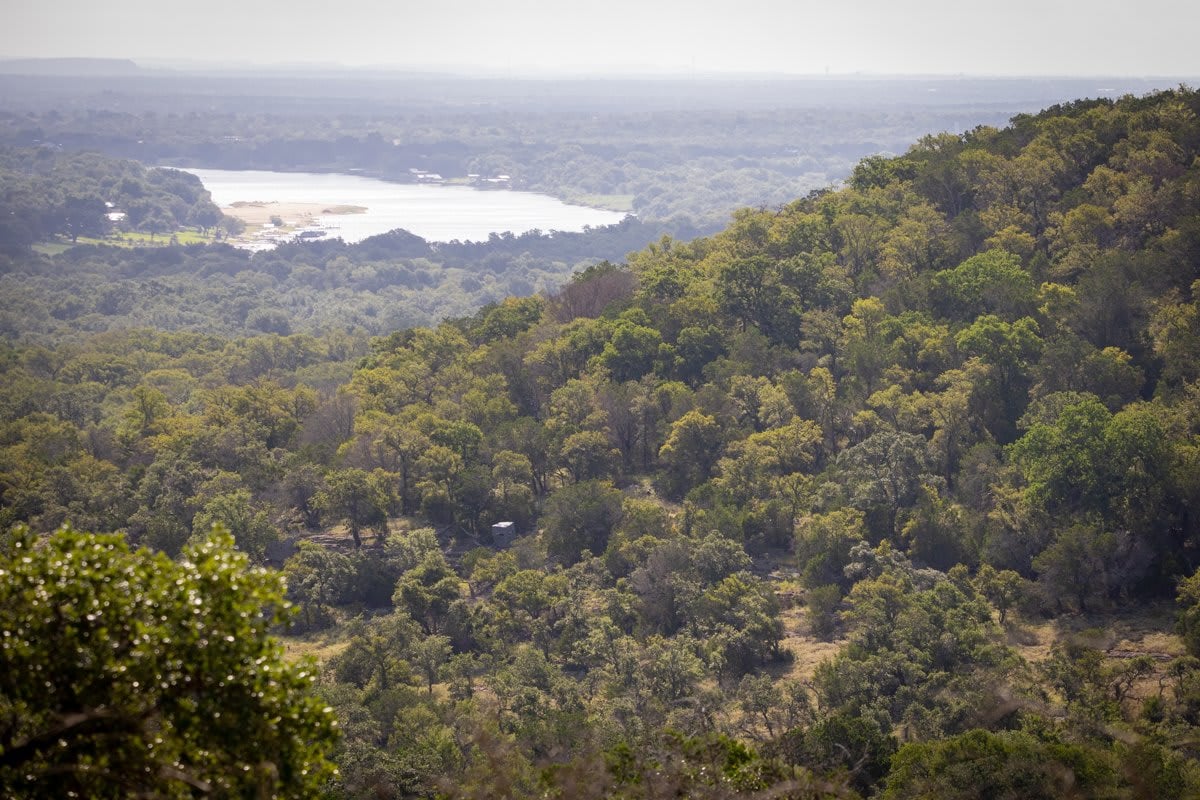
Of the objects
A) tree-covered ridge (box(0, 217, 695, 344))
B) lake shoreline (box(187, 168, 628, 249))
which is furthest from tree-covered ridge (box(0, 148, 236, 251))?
tree-covered ridge (box(0, 217, 695, 344))

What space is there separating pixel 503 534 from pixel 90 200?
115902 mm

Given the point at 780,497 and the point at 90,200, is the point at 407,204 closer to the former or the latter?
the point at 90,200

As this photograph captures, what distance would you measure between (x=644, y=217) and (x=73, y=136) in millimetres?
103357

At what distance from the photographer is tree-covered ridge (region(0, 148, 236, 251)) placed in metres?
122

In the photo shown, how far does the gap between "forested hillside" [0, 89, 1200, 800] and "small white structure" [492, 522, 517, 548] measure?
15cm

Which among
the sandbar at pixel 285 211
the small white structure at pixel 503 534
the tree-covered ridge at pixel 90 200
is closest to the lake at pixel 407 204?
the sandbar at pixel 285 211

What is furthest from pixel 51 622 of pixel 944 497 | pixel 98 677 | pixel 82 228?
pixel 82 228

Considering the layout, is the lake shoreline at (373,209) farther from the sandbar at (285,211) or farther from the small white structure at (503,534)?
the small white structure at (503,534)

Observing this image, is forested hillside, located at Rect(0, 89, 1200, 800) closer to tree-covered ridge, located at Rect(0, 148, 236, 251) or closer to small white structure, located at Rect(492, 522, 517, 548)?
small white structure, located at Rect(492, 522, 517, 548)

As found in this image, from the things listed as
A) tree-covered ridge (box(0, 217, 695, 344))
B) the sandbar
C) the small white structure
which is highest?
the sandbar

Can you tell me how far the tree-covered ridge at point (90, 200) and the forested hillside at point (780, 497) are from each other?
83533 millimetres

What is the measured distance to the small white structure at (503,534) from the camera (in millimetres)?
33938

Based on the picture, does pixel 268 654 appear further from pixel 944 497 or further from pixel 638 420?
pixel 638 420

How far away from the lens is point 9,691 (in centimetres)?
870
